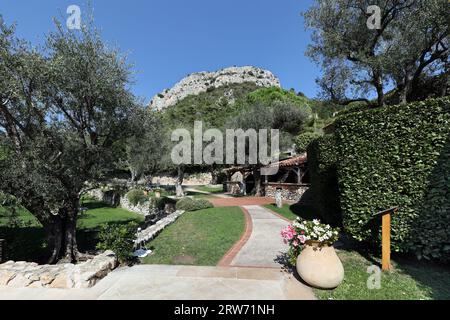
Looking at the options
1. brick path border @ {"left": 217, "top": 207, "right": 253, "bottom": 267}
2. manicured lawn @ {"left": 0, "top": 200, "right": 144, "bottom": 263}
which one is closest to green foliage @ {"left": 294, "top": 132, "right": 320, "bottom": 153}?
brick path border @ {"left": 217, "top": 207, "right": 253, "bottom": 267}

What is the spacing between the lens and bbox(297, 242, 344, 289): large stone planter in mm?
4926

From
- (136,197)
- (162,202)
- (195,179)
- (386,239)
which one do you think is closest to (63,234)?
(386,239)

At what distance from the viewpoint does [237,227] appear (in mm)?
11164

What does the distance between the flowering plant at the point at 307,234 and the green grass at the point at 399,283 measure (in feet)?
3.06

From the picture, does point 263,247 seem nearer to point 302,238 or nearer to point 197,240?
point 197,240

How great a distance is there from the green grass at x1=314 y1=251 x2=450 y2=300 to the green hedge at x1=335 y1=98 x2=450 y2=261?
411 mm

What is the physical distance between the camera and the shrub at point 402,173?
17.9 feet

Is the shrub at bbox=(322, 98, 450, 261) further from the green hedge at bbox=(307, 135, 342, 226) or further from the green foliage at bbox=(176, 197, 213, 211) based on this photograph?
the green foliage at bbox=(176, 197, 213, 211)

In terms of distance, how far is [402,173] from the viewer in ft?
19.1

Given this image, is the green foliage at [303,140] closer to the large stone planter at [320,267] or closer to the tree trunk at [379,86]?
the tree trunk at [379,86]

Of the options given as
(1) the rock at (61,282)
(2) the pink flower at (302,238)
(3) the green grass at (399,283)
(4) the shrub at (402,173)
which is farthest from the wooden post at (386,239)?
(1) the rock at (61,282)

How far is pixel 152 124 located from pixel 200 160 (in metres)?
17.9

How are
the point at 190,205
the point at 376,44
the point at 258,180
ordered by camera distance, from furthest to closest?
the point at 258,180
the point at 190,205
the point at 376,44
